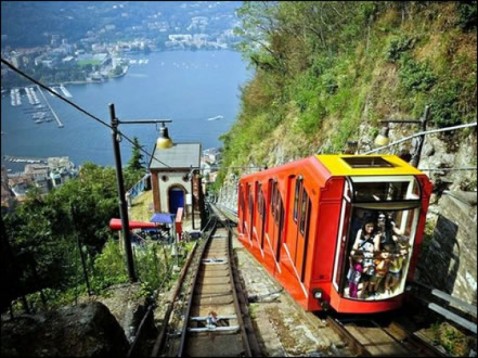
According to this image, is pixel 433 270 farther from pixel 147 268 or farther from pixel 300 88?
pixel 300 88

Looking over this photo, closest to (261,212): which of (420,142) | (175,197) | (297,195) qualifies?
(297,195)

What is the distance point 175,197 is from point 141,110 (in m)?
8.00

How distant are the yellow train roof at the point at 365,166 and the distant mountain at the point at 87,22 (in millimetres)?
5466

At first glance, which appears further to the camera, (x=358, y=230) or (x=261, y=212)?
(x=261, y=212)

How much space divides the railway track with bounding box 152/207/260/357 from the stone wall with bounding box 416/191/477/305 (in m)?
3.58

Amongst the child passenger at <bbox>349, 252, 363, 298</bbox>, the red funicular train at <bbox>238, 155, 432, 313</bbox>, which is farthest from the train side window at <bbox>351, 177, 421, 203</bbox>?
the child passenger at <bbox>349, 252, 363, 298</bbox>

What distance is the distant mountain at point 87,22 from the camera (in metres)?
6.78

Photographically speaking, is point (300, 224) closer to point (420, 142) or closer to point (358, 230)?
point (358, 230)

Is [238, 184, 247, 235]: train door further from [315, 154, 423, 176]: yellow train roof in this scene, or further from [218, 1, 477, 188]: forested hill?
[315, 154, 423, 176]: yellow train roof

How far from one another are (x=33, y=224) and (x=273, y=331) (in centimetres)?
1983

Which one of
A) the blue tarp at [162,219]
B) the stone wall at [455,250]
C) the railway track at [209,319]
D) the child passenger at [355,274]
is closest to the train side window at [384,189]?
the stone wall at [455,250]

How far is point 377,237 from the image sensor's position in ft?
20.4

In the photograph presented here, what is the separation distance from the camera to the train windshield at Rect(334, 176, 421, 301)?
6.11 m

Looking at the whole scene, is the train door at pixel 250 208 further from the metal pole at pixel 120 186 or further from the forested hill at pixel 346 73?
the forested hill at pixel 346 73
